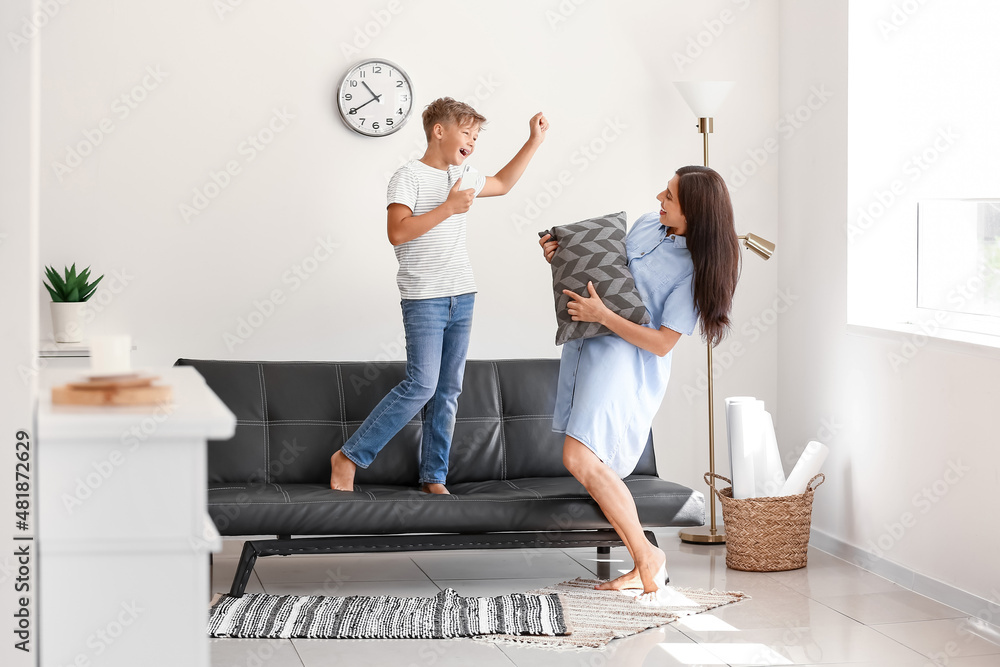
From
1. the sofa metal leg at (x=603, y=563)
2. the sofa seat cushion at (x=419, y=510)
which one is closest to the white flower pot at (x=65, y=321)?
the sofa seat cushion at (x=419, y=510)

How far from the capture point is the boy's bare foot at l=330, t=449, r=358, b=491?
12.2 feet

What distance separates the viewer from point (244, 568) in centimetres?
343

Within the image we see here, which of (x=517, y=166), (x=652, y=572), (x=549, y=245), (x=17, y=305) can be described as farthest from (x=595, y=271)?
(x=17, y=305)

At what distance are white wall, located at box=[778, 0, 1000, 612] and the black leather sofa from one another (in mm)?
793

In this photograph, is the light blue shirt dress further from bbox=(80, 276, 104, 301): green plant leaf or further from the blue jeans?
bbox=(80, 276, 104, 301): green plant leaf

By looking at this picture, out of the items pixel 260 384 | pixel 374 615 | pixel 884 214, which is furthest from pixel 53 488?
pixel 884 214

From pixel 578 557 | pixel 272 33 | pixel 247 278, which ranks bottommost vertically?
pixel 578 557

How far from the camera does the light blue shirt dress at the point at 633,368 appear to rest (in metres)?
3.46

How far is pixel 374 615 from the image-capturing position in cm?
329

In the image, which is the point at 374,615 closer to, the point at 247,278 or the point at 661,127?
the point at 247,278

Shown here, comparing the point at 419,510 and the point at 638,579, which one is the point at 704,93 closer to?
the point at 638,579

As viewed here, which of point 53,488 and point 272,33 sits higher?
point 272,33

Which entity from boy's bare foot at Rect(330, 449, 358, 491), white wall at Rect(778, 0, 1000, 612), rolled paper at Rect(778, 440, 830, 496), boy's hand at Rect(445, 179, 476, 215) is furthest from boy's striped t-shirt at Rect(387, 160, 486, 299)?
white wall at Rect(778, 0, 1000, 612)

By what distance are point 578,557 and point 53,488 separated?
9.42 feet
